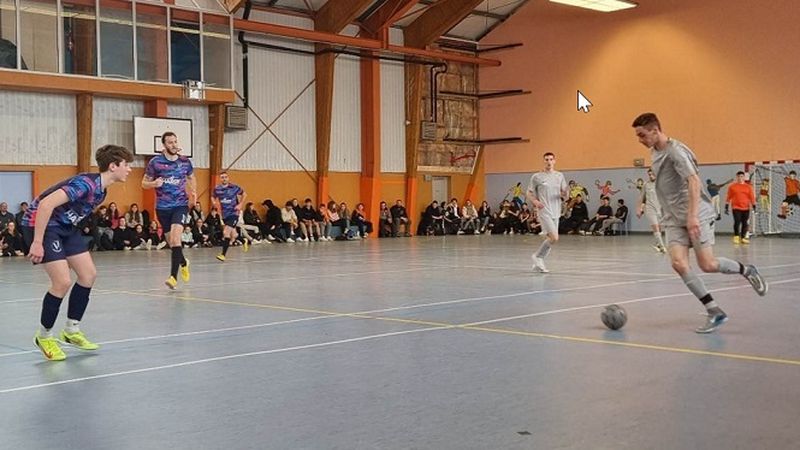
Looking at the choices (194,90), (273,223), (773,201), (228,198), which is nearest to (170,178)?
(228,198)

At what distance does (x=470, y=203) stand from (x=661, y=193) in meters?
33.1

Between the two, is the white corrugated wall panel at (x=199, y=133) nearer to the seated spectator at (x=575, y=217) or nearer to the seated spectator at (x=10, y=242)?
the seated spectator at (x=10, y=242)

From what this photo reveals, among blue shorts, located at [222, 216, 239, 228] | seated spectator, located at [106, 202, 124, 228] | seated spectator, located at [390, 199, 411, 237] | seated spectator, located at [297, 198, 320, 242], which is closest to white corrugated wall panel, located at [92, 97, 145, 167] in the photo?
seated spectator, located at [106, 202, 124, 228]

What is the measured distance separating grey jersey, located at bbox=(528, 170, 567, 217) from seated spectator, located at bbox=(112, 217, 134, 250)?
17.1 metres

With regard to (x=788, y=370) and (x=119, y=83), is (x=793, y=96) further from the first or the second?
(x=788, y=370)

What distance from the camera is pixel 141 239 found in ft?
98.0

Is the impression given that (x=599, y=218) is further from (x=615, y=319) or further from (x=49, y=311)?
(x=49, y=311)

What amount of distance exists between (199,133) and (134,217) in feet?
15.0

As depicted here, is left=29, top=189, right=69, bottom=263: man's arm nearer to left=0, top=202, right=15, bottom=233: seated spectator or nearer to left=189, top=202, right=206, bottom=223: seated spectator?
left=0, top=202, right=15, bottom=233: seated spectator

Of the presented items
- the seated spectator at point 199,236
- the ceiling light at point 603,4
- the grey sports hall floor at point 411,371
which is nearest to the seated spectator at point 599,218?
the ceiling light at point 603,4

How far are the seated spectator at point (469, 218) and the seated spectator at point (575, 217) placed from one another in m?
3.96

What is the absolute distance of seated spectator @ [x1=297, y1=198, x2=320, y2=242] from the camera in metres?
34.9

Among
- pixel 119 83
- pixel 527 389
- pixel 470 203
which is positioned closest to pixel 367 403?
pixel 527 389

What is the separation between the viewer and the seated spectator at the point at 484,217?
41.6 m
